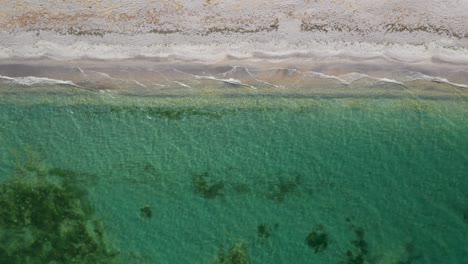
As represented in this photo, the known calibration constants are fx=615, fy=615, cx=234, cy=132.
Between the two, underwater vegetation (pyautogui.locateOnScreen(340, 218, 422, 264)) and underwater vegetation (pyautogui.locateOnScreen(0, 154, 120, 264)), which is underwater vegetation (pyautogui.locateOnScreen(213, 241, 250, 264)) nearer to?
underwater vegetation (pyautogui.locateOnScreen(340, 218, 422, 264))

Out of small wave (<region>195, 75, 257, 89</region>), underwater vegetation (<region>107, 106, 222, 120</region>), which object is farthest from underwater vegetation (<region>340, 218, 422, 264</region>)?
underwater vegetation (<region>107, 106, 222, 120</region>)

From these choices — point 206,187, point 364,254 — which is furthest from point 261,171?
point 364,254

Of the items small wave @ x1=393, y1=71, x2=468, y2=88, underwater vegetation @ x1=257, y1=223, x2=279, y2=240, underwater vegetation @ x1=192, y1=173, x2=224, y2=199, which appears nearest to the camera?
underwater vegetation @ x1=257, y1=223, x2=279, y2=240

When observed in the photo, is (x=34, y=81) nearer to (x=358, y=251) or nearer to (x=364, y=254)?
(x=358, y=251)

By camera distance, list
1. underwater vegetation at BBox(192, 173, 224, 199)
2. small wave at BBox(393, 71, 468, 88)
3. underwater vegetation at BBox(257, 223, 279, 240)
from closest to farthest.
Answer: underwater vegetation at BBox(257, 223, 279, 240) → underwater vegetation at BBox(192, 173, 224, 199) → small wave at BBox(393, 71, 468, 88)

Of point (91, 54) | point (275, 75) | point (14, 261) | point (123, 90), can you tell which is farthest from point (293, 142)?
point (14, 261)
